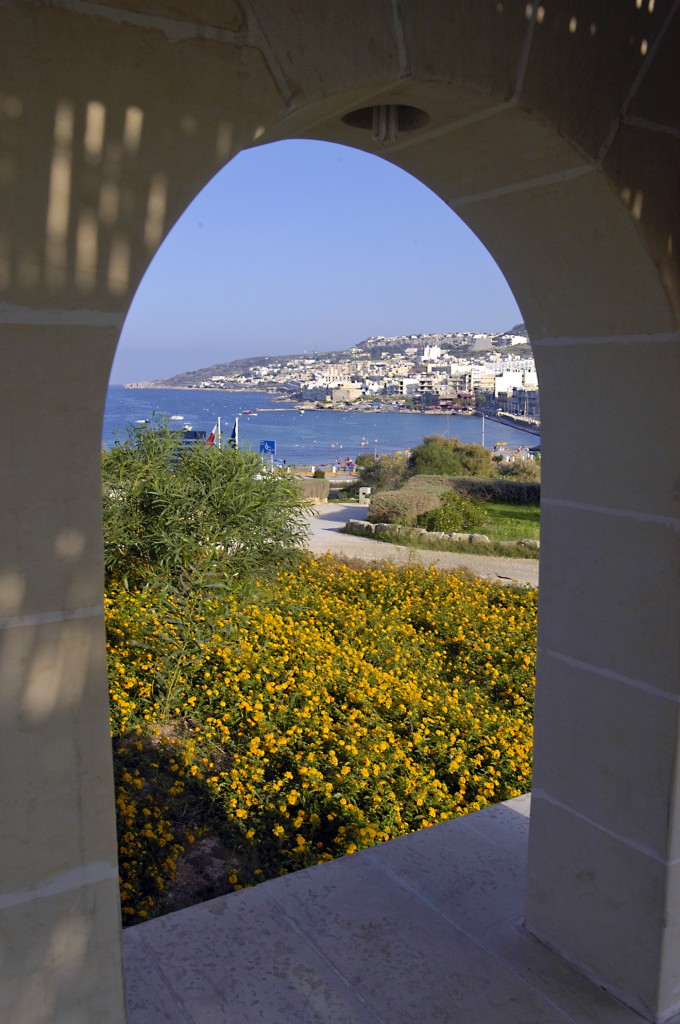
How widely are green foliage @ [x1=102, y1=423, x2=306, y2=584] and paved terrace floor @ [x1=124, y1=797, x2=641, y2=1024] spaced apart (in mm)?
4082

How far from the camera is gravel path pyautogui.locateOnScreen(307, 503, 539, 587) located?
42.0ft

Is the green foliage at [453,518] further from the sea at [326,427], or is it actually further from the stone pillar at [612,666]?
the sea at [326,427]

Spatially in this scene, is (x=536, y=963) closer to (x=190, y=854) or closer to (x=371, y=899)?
(x=371, y=899)

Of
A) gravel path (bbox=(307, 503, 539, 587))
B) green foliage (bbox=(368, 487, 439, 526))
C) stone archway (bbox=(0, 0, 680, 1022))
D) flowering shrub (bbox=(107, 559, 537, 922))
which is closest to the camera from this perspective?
stone archway (bbox=(0, 0, 680, 1022))

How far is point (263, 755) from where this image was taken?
516 cm

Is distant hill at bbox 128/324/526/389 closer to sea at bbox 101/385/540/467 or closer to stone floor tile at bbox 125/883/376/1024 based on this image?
sea at bbox 101/385/540/467

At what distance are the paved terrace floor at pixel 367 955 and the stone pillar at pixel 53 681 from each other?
1130 mm

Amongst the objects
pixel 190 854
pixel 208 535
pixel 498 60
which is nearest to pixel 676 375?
pixel 498 60

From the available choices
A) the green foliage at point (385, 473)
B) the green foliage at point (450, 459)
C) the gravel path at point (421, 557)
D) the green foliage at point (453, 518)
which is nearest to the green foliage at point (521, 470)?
the green foliage at point (450, 459)

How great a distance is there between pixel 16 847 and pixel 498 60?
192 centimetres

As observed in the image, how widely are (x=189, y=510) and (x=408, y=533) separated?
9.42 metres

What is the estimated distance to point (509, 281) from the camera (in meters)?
2.63

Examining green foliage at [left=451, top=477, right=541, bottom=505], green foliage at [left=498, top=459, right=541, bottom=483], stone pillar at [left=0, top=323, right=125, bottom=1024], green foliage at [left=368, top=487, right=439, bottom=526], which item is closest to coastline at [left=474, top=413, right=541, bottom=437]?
green foliage at [left=498, top=459, right=541, bottom=483]

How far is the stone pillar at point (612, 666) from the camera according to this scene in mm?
2463
